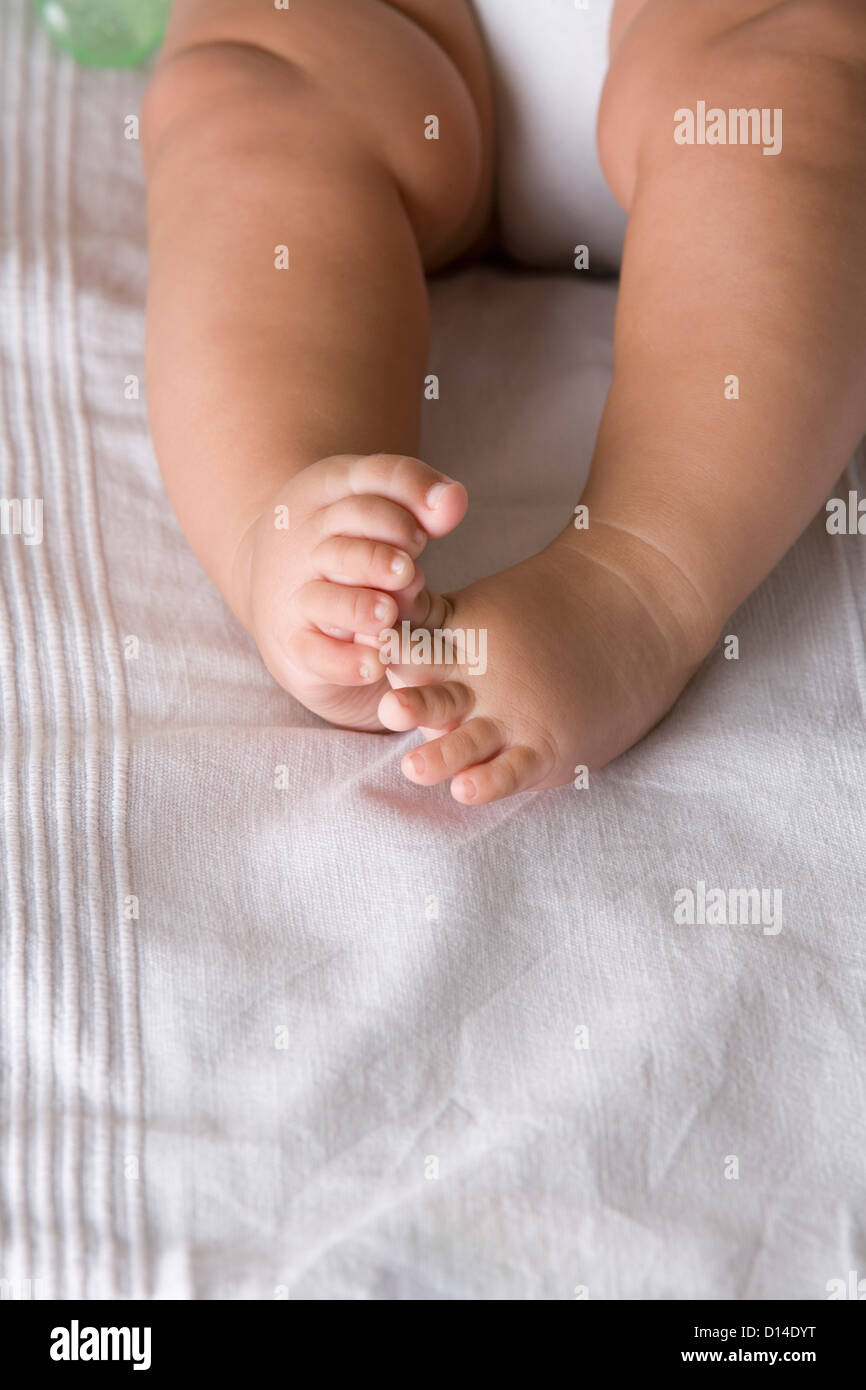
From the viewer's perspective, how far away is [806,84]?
0.74 meters

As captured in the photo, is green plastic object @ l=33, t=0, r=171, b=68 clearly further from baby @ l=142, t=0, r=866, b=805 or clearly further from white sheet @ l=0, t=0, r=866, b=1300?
white sheet @ l=0, t=0, r=866, b=1300

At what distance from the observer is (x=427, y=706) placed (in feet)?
1.87

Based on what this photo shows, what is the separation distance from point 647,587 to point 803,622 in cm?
13

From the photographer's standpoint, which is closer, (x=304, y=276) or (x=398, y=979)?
(x=398, y=979)

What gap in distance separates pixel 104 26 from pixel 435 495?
747mm

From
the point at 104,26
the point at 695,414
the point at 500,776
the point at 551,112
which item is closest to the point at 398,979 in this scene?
the point at 500,776

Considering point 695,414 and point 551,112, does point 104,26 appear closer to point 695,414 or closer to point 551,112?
Result: point 551,112

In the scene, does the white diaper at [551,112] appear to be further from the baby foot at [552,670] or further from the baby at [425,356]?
the baby foot at [552,670]

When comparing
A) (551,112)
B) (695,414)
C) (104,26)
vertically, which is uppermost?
(104,26)

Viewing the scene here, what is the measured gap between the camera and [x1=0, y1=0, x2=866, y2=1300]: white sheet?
1.71 ft

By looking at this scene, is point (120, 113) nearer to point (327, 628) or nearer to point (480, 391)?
point (480, 391)

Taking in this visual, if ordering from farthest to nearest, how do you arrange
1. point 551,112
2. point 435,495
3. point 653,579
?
1. point 551,112
2. point 653,579
3. point 435,495
